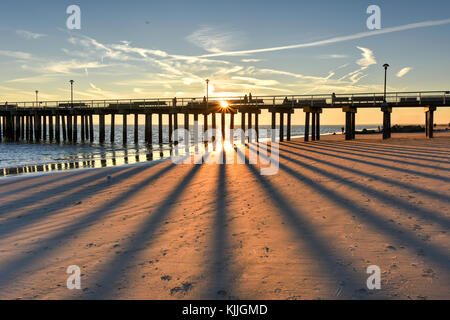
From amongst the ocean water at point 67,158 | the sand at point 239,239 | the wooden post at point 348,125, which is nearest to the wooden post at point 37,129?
the ocean water at point 67,158

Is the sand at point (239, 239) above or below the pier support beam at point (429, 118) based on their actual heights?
below

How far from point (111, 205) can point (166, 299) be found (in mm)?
5292

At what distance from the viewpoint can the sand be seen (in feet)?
13.4

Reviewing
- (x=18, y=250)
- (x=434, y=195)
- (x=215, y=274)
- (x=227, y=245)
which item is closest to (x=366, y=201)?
(x=434, y=195)

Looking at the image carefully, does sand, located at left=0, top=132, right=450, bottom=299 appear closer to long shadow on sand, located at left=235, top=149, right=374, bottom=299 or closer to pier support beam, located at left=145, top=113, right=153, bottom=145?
long shadow on sand, located at left=235, top=149, right=374, bottom=299

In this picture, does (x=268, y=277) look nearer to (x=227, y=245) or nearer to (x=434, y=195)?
(x=227, y=245)

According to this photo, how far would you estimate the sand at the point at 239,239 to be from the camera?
409 centimetres

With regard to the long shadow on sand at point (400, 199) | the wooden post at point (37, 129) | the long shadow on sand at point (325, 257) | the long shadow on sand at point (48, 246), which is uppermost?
the wooden post at point (37, 129)

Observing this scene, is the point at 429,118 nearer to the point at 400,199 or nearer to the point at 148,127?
the point at 400,199

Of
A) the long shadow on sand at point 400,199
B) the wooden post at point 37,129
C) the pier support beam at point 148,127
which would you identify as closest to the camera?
the long shadow on sand at point 400,199

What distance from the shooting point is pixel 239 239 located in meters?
5.65

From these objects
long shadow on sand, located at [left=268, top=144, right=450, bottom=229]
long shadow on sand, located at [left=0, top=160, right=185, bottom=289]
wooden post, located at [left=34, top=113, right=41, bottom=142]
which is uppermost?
wooden post, located at [left=34, top=113, right=41, bottom=142]

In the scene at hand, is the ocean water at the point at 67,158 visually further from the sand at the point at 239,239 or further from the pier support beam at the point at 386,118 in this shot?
the pier support beam at the point at 386,118

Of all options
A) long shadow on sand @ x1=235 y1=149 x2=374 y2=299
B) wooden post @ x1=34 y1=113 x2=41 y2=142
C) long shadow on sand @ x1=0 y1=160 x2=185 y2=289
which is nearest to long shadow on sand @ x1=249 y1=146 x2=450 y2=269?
long shadow on sand @ x1=235 y1=149 x2=374 y2=299
